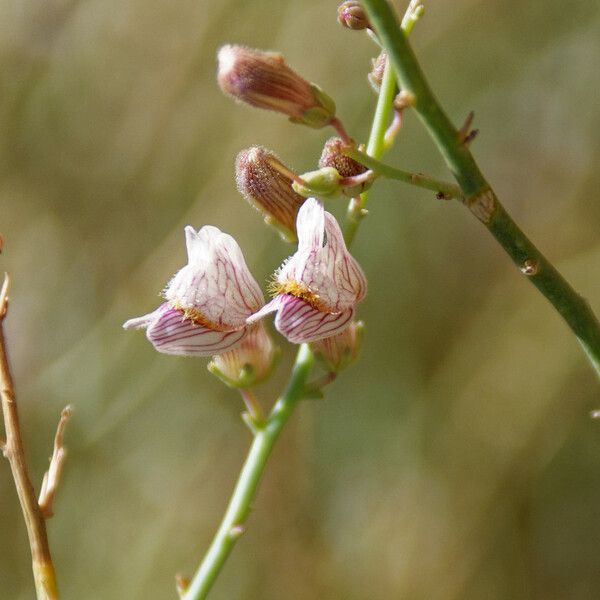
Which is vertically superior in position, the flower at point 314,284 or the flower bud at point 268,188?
the flower bud at point 268,188

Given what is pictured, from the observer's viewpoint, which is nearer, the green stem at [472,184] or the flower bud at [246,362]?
the green stem at [472,184]

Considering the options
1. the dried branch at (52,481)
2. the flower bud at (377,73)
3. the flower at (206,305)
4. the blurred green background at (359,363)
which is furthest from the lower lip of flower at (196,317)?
the blurred green background at (359,363)

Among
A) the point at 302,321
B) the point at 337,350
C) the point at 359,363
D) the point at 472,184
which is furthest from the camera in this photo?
the point at 359,363

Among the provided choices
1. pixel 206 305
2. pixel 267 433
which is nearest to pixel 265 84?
pixel 206 305

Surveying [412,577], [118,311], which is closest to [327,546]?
[412,577]

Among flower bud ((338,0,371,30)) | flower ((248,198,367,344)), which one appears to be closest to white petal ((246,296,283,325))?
flower ((248,198,367,344))

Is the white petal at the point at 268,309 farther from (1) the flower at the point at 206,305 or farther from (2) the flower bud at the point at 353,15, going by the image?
(2) the flower bud at the point at 353,15

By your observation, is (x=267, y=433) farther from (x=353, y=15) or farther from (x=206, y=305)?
(x=353, y=15)
